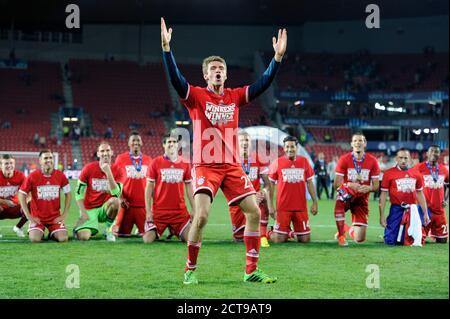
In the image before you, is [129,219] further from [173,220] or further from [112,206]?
[173,220]

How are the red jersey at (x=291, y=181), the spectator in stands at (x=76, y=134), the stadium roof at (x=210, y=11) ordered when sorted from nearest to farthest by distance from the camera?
the red jersey at (x=291, y=181), the spectator in stands at (x=76, y=134), the stadium roof at (x=210, y=11)


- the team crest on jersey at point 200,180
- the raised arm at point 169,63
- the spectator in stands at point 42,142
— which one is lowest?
the team crest on jersey at point 200,180

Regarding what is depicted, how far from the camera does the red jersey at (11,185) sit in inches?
447

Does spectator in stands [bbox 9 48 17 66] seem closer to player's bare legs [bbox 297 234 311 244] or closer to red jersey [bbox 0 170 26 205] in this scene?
red jersey [bbox 0 170 26 205]

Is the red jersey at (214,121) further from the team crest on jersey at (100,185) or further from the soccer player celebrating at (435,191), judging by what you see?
the soccer player celebrating at (435,191)

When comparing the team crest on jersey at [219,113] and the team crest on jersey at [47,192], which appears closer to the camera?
the team crest on jersey at [219,113]

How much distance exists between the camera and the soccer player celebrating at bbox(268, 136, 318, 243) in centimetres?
1116

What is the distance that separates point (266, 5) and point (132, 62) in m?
10.5

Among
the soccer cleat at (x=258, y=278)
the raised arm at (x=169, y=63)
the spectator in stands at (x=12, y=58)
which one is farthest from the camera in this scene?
the spectator in stands at (x=12, y=58)

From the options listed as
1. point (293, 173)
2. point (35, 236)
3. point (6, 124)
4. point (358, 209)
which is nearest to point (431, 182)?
point (358, 209)

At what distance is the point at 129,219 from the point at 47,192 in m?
1.58

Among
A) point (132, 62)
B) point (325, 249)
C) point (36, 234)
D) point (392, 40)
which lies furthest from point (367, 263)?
point (392, 40)

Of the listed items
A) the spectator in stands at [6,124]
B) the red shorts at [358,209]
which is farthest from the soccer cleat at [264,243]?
the spectator in stands at [6,124]

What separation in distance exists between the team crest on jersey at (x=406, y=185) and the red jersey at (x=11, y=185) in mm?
6225
